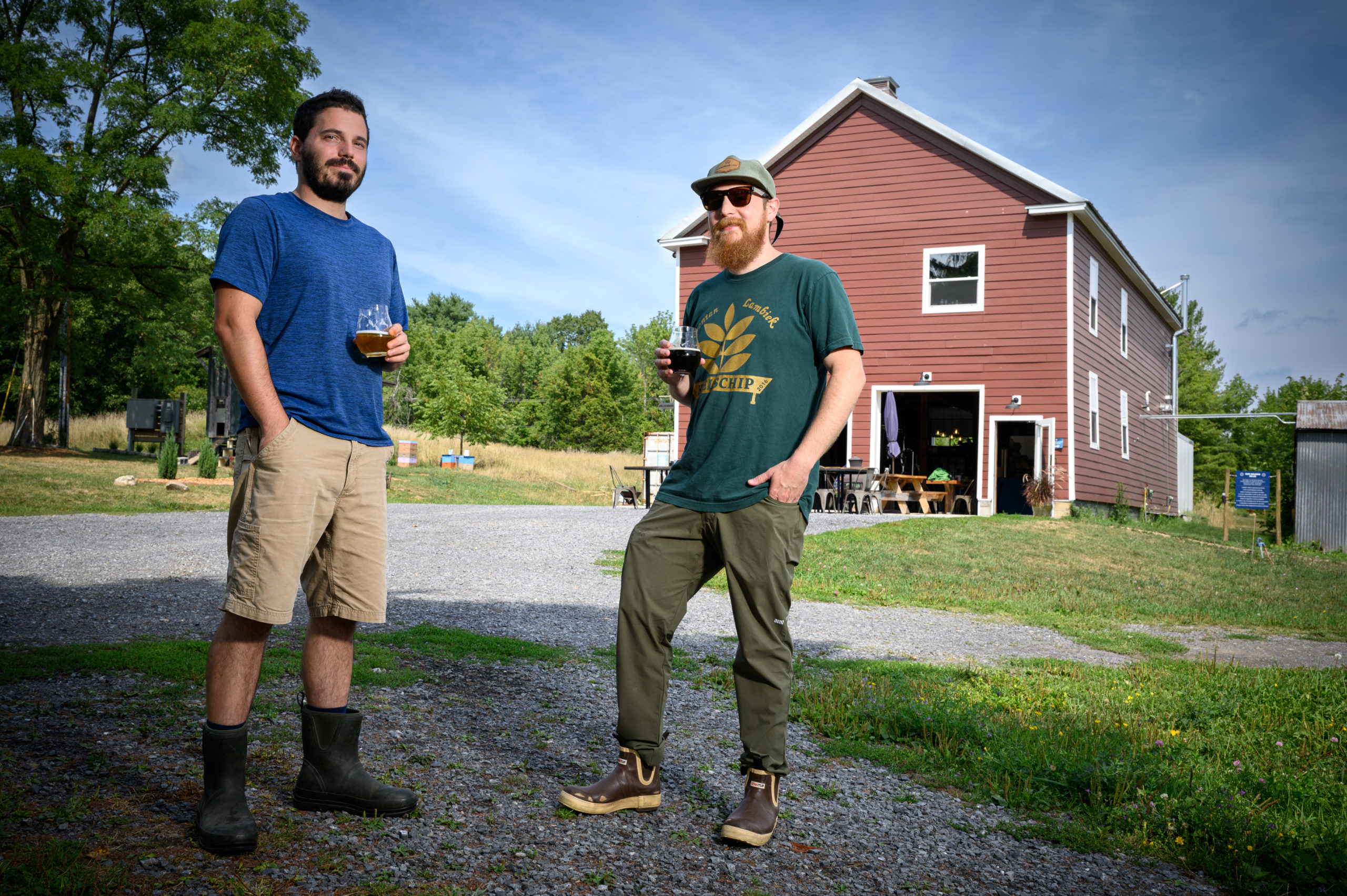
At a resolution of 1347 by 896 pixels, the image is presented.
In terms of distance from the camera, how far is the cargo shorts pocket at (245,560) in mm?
2619

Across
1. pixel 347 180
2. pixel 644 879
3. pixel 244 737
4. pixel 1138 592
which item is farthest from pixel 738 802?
pixel 1138 592

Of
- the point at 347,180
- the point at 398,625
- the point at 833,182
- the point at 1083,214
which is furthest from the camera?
the point at 833,182

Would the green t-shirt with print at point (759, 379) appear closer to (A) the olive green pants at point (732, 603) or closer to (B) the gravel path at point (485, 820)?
(A) the olive green pants at point (732, 603)

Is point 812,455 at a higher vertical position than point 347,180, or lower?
lower

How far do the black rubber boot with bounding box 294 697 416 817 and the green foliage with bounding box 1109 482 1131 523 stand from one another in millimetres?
18637

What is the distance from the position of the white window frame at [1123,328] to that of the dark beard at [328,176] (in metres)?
23.0

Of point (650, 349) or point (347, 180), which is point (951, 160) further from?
point (650, 349)

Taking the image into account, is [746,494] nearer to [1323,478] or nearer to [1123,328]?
[1323,478]

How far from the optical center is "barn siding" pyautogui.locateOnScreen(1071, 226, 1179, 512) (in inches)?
751

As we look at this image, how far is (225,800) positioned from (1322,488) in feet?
70.3

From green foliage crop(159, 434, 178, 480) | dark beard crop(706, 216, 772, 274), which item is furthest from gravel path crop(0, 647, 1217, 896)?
green foliage crop(159, 434, 178, 480)

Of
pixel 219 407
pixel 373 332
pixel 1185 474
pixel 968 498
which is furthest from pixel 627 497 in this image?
pixel 1185 474

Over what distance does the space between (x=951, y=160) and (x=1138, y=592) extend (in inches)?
465

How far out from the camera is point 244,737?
2.66 meters
